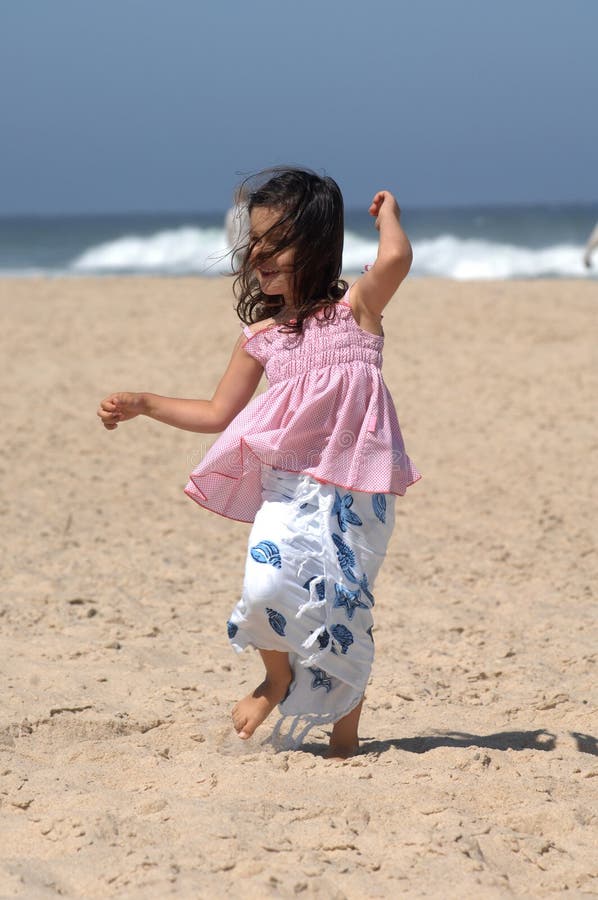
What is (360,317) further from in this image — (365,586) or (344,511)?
(365,586)

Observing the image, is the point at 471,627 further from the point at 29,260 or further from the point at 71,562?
the point at 29,260

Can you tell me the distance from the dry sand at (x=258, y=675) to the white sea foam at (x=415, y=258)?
12.4 meters

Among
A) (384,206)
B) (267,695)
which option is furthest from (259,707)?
(384,206)

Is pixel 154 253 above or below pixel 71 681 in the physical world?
above

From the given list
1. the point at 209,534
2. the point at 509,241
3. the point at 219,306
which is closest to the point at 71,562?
the point at 209,534

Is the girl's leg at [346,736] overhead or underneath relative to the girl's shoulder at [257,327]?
underneath

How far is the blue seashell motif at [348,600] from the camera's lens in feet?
8.89

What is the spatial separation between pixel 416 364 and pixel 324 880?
294 inches

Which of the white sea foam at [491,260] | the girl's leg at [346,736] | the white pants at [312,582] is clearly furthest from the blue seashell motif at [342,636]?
the white sea foam at [491,260]

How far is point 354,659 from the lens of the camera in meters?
2.79

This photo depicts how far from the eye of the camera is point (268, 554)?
2672 mm

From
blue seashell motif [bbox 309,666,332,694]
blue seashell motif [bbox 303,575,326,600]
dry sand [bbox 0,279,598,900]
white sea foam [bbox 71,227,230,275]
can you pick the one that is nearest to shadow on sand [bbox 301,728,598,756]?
dry sand [bbox 0,279,598,900]

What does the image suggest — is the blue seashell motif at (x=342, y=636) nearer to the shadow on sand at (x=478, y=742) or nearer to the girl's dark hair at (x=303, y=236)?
the shadow on sand at (x=478, y=742)

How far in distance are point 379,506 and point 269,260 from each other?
0.68m
